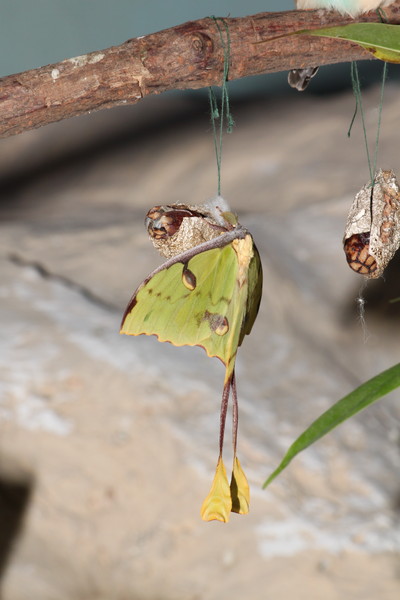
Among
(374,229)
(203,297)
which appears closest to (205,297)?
(203,297)

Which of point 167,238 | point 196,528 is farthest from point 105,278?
point 167,238

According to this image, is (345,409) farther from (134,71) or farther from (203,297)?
(134,71)

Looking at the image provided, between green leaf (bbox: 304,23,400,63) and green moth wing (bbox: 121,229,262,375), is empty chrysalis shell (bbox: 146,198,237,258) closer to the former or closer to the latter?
green moth wing (bbox: 121,229,262,375)

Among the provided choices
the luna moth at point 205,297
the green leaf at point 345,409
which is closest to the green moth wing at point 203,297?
the luna moth at point 205,297

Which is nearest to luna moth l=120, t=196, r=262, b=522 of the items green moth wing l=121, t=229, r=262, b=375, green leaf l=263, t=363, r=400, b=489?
green moth wing l=121, t=229, r=262, b=375

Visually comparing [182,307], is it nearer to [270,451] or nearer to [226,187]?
[270,451]
